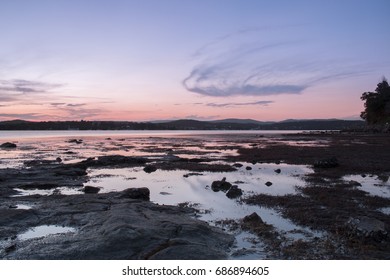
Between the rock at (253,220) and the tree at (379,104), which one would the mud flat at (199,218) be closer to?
the rock at (253,220)

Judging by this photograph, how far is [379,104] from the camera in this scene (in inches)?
4813

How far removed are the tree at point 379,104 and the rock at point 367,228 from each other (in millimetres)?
123241

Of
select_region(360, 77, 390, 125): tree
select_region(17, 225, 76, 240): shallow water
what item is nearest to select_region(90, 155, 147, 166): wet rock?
select_region(17, 225, 76, 240): shallow water

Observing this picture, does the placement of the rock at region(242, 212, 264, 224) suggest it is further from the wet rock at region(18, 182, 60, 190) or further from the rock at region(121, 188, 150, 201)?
the wet rock at region(18, 182, 60, 190)

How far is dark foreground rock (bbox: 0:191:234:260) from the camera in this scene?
9969 mm

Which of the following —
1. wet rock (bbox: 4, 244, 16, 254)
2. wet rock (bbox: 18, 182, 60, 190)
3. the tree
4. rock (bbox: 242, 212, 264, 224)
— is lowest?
wet rock (bbox: 18, 182, 60, 190)

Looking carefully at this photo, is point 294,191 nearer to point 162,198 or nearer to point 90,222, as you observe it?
point 162,198

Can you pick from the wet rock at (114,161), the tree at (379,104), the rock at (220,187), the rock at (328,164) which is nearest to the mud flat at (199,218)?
the rock at (220,187)

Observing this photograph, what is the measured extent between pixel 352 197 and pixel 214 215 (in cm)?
837

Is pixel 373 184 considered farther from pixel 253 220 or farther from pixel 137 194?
pixel 137 194

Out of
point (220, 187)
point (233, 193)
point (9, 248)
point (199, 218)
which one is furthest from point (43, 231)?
point (220, 187)

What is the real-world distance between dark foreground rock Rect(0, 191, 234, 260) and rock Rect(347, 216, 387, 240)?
425cm

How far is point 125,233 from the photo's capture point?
10.9m
